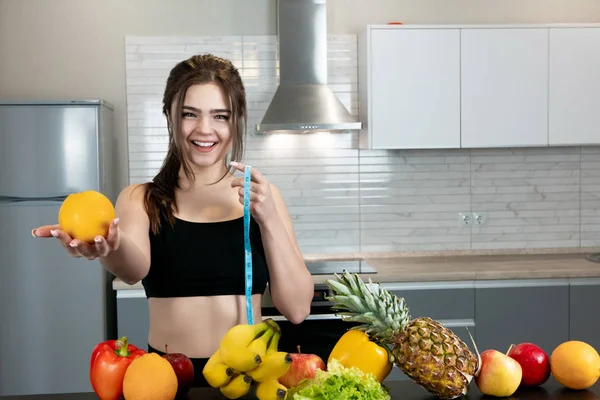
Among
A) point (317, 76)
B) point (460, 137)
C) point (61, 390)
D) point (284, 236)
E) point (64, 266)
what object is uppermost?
point (317, 76)

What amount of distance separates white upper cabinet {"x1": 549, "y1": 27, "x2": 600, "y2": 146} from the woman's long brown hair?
2683 millimetres

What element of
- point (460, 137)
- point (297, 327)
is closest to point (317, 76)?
point (460, 137)

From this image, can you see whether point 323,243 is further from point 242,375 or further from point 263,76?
point 242,375

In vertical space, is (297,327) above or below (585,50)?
below

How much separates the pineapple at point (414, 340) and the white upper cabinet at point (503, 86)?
2815 mm

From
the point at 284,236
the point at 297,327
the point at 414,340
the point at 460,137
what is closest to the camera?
the point at 414,340

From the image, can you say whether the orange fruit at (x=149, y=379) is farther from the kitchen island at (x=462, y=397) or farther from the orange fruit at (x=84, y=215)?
the orange fruit at (x=84, y=215)

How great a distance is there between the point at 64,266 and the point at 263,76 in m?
1.58

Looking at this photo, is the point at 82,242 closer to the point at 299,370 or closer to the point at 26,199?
the point at 299,370

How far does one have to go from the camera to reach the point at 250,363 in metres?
1.33

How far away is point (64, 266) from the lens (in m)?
3.82

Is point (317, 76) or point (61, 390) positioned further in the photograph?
point (317, 76)

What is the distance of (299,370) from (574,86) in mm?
3324

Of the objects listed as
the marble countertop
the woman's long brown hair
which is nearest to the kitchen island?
the woman's long brown hair
